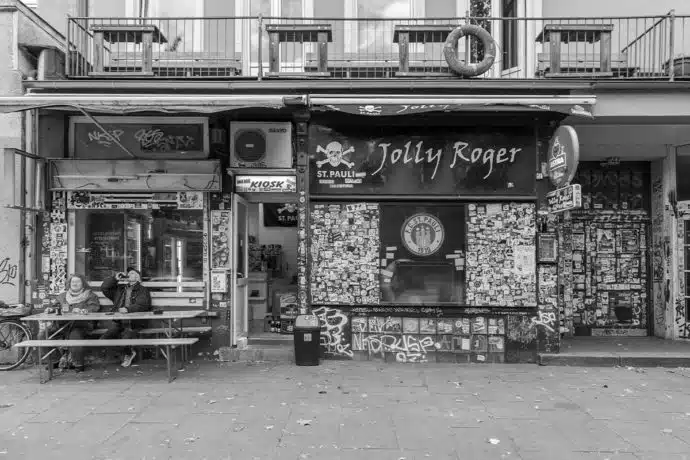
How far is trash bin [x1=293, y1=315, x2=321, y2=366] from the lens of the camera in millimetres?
8203

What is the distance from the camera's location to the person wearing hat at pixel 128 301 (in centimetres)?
813

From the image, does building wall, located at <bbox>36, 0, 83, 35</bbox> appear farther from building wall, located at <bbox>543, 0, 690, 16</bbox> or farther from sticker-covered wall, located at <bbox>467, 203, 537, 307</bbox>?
building wall, located at <bbox>543, 0, 690, 16</bbox>

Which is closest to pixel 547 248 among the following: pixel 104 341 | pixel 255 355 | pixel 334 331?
pixel 334 331

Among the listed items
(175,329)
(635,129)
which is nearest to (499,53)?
(635,129)

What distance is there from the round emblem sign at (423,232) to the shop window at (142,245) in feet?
11.1

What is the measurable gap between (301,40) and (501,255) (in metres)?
4.71

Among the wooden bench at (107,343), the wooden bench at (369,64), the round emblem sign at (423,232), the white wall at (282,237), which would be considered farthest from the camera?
the white wall at (282,237)

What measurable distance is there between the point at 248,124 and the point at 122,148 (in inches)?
77.9

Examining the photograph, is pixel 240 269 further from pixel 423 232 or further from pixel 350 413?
pixel 350 413

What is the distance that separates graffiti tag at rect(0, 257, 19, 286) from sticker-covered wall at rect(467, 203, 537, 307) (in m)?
7.07

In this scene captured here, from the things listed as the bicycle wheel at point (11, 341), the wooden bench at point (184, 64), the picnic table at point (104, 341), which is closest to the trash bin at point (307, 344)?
the picnic table at point (104, 341)

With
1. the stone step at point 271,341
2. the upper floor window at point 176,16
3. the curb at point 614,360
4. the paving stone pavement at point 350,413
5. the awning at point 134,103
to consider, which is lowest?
the paving stone pavement at point 350,413

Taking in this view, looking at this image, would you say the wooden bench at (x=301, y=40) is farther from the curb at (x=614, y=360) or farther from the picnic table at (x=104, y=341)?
the curb at (x=614, y=360)

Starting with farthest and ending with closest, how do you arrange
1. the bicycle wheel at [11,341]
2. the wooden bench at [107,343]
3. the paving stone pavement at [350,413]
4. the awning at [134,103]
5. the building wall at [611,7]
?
the building wall at [611,7], the bicycle wheel at [11,341], the wooden bench at [107,343], the awning at [134,103], the paving stone pavement at [350,413]
